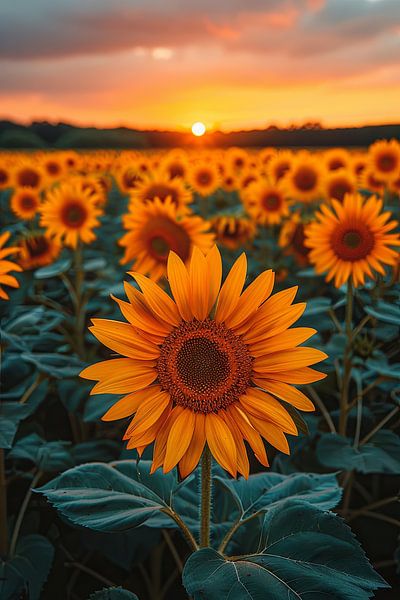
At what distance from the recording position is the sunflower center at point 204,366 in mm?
1595

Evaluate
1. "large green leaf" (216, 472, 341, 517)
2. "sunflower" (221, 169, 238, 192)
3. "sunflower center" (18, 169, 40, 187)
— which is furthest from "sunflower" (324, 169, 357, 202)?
"large green leaf" (216, 472, 341, 517)

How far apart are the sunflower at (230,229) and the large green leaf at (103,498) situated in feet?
13.5

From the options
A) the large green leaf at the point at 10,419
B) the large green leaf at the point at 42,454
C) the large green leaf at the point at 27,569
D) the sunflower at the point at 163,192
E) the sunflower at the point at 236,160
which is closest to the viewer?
the large green leaf at the point at 10,419

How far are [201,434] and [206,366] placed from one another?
6.7 inches

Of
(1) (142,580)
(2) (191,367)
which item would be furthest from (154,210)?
(2) (191,367)

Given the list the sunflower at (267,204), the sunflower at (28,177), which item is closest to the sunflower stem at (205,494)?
the sunflower at (267,204)

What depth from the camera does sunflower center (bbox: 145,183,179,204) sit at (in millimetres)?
5082

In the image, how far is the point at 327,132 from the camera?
5500cm

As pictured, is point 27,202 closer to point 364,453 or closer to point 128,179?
point 128,179

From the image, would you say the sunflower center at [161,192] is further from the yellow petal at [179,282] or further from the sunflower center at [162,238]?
the yellow petal at [179,282]

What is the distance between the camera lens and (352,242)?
11.2 feet

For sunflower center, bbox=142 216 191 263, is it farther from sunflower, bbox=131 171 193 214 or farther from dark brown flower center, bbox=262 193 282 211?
dark brown flower center, bbox=262 193 282 211

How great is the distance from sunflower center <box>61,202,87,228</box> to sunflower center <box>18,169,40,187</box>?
3.55m

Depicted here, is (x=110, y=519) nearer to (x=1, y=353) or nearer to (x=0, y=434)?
(x=0, y=434)
